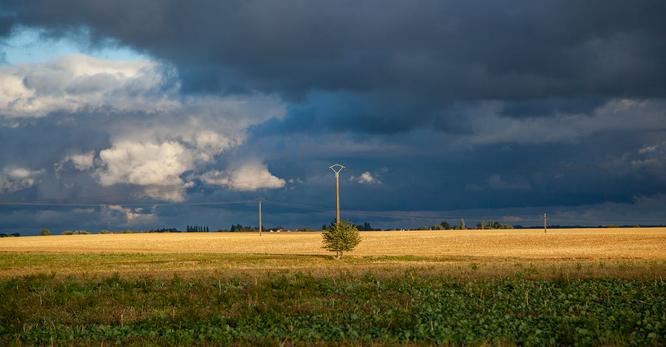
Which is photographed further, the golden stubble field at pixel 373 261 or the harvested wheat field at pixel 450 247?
the harvested wheat field at pixel 450 247

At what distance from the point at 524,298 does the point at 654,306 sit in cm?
473

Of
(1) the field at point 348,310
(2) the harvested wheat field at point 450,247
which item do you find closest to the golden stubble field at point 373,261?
(2) the harvested wheat field at point 450,247

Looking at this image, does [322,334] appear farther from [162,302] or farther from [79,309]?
[79,309]

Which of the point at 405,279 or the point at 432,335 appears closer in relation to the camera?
the point at 432,335

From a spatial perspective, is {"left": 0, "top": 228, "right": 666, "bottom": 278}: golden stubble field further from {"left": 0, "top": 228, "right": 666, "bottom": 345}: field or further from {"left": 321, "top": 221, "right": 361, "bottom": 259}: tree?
{"left": 0, "top": 228, "right": 666, "bottom": 345}: field

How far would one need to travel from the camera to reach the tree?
75188 millimetres

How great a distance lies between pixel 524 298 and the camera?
2580 centimetres

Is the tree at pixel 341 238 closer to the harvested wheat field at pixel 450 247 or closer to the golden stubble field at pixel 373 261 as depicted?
the golden stubble field at pixel 373 261

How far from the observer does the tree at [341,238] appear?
247 ft

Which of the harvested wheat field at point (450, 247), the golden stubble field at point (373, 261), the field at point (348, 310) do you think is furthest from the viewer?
the harvested wheat field at point (450, 247)

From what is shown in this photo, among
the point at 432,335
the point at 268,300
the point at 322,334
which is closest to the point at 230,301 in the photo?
the point at 268,300

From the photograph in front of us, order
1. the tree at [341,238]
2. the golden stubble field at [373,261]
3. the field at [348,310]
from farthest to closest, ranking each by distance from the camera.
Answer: the tree at [341,238] → the golden stubble field at [373,261] → the field at [348,310]

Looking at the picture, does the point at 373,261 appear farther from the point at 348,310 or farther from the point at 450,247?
the point at 348,310

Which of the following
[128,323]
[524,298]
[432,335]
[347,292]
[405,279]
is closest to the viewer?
[432,335]
